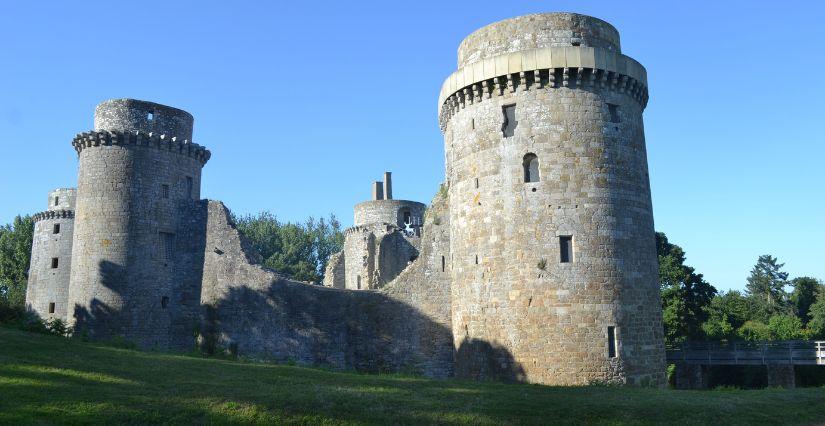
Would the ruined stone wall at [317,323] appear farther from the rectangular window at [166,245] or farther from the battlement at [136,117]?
the battlement at [136,117]

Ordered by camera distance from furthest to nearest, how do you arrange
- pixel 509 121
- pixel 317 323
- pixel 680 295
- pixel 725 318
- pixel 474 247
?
1. pixel 725 318
2. pixel 680 295
3. pixel 317 323
4. pixel 474 247
5. pixel 509 121

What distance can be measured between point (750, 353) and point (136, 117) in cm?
3015

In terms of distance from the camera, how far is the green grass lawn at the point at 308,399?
12.3 meters

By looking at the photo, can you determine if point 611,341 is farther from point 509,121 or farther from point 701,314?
point 701,314

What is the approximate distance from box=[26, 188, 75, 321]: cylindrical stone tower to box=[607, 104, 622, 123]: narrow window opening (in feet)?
102

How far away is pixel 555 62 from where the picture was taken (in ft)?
65.5

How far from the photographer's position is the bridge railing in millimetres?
28141

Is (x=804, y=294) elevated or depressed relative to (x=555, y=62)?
depressed

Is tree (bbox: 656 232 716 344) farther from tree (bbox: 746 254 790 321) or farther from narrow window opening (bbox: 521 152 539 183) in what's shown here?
tree (bbox: 746 254 790 321)

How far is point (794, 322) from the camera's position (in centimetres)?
3966

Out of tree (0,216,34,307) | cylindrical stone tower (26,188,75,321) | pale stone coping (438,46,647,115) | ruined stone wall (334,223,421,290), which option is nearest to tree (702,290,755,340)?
ruined stone wall (334,223,421,290)

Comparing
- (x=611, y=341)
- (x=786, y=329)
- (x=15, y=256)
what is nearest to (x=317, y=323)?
(x=611, y=341)

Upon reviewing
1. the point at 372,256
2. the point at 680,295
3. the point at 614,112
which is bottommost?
the point at 680,295

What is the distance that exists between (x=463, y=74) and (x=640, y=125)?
6.29 metres
